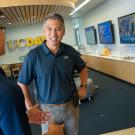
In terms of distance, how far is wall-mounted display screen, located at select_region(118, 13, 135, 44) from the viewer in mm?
6524

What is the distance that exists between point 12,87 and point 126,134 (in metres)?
1.84

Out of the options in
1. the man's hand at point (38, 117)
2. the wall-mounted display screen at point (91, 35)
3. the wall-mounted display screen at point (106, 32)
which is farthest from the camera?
the wall-mounted display screen at point (91, 35)

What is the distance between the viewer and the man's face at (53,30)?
1.83 m

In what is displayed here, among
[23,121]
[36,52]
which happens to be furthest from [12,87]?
[36,52]

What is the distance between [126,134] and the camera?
2.38 metres

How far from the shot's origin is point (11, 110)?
0.82 meters

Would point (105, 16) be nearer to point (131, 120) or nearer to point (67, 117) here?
point (131, 120)

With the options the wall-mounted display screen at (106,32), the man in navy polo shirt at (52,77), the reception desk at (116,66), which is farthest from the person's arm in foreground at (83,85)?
the wall-mounted display screen at (106,32)

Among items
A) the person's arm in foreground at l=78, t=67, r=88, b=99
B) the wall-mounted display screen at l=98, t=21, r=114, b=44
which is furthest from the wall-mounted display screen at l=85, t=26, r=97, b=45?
the person's arm in foreground at l=78, t=67, r=88, b=99

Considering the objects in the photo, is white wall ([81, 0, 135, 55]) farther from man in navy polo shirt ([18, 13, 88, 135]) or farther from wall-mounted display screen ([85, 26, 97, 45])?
man in navy polo shirt ([18, 13, 88, 135])

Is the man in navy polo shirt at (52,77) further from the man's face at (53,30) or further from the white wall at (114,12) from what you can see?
the white wall at (114,12)

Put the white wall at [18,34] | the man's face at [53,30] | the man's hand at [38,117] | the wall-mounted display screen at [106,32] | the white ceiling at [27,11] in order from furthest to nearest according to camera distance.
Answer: the white wall at [18,34], the wall-mounted display screen at [106,32], the man's face at [53,30], the man's hand at [38,117], the white ceiling at [27,11]

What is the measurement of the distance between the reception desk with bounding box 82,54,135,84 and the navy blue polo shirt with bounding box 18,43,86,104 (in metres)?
4.43

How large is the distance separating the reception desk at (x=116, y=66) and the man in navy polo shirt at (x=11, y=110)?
5.52m
